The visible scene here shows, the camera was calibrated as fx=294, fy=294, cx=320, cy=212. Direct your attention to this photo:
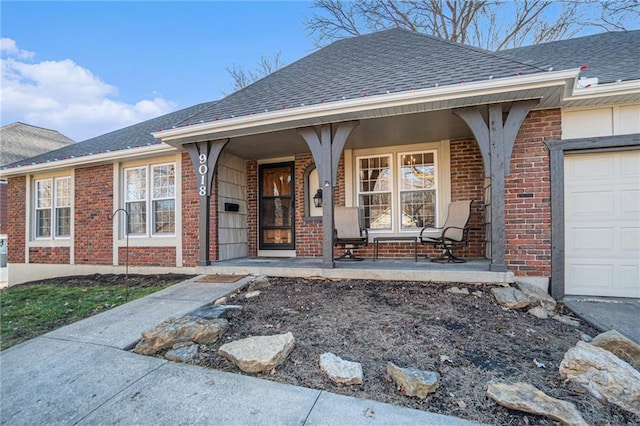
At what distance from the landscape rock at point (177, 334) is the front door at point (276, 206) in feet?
13.4

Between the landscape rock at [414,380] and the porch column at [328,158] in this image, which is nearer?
the landscape rock at [414,380]

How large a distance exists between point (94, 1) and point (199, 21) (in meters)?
2.39

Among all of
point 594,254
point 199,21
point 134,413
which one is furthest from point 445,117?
point 199,21

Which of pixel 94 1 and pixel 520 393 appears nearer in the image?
pixel 520 393

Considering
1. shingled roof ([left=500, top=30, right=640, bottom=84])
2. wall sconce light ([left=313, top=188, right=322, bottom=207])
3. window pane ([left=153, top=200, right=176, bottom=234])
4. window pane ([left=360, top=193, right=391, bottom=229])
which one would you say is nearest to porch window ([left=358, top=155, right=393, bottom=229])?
window pane ([left=360, top=193, right=391, bottom=229])

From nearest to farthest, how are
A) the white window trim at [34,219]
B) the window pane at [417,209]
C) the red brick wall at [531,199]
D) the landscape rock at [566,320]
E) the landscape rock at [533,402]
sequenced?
the landscape rock at [533,402], the landscape rock at [566,320], the red brick wall at [531,199], the window pane at [417,209], the white window trim at [34,219]

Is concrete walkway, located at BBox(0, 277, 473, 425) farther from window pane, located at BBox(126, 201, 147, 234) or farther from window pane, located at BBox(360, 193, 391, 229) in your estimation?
window pane, located at BBox(360, 193, 391, 229)

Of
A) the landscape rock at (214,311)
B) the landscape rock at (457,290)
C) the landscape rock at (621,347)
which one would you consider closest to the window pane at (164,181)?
the landscape rock at (214,311)

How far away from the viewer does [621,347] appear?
2.34m

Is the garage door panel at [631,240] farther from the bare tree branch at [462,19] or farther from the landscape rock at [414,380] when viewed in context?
the bare tree branch at [462,19]

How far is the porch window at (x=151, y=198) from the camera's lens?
6.41m

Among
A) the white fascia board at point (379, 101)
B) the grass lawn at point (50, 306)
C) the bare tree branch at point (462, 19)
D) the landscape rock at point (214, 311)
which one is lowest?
the grass lawn at point (50, 306)

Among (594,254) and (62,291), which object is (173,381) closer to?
(62,291)

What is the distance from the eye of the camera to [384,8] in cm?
1162
